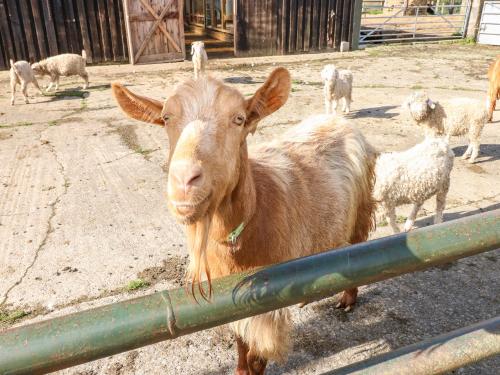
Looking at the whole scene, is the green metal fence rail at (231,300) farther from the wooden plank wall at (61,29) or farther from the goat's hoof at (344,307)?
the wooden plank wall at (61,29)

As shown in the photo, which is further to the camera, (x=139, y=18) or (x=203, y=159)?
(x=139, y=18)

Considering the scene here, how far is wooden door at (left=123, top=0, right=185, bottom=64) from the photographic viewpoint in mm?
13775

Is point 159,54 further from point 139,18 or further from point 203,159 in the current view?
point 203,159

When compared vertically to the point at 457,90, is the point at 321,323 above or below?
below

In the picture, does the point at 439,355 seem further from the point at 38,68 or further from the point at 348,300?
the point at 38,68

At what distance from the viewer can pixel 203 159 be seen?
5.48 ft

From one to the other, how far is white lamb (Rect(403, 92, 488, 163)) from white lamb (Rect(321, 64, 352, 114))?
1.93 meters

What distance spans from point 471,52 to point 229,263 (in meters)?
18.2

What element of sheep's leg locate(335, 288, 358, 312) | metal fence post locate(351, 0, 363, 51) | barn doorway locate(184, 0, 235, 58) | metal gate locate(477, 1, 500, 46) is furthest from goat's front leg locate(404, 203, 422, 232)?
metal gate locate(477, 1, 500, 46)

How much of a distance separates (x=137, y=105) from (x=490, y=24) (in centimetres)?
2154

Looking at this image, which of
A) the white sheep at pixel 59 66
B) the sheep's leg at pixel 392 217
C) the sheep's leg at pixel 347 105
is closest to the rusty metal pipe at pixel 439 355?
the sheep's leg at pixel 392 217

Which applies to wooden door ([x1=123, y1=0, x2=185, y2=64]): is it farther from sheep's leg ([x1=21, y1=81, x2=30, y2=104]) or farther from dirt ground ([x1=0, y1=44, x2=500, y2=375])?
dirt ground ([x1=0, y1=44, x2=500, y2=375])

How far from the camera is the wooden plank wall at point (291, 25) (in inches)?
618

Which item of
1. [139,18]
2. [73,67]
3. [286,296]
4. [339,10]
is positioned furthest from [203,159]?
[339,10]
